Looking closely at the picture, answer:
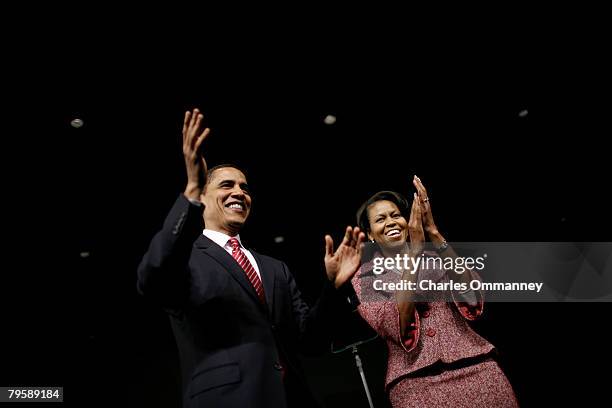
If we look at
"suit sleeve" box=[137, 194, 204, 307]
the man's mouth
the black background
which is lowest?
"suit sleeve" box=[137, 194, 204, 307]

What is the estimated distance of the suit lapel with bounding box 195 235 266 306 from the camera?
57.1 inches

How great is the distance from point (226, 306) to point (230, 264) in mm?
141

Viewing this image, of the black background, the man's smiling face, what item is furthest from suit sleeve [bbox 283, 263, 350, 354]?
the black background

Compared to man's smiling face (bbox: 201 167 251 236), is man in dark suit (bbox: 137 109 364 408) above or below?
below

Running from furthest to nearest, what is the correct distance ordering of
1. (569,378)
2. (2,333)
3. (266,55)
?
(2,333) < (569,378) < (266,55)

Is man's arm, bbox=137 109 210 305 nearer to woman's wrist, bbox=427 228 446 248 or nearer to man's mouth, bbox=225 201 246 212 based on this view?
man's mouth, bbox=225 201 246 212

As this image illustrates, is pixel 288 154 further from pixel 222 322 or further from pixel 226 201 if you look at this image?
pixel 222 322

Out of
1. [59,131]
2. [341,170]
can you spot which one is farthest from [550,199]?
[59,131]

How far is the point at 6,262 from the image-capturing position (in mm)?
3770

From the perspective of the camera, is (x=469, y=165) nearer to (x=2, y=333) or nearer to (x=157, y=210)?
(x=157, y=210)

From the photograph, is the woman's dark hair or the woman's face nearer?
the woman's face

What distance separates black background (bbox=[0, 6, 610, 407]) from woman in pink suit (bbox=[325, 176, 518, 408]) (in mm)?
1488

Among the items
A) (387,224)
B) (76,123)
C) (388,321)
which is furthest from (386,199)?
(76,123)

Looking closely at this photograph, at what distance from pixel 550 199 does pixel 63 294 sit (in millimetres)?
3963
